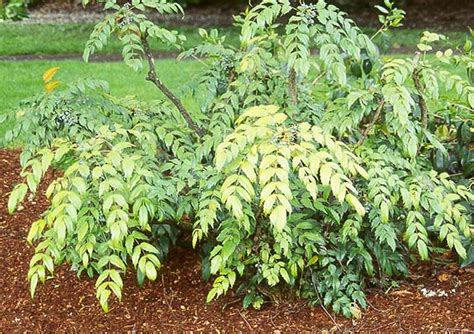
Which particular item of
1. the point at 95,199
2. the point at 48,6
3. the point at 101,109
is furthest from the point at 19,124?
the point at 48,6

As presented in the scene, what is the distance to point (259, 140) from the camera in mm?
3119

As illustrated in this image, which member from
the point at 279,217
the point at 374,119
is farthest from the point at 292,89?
the point at 279,217

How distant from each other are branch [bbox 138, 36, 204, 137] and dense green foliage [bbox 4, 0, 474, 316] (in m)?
0.01

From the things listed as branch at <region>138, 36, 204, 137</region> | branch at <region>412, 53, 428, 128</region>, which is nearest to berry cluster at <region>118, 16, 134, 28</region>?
branch at <region>138, 36, 204, 137</region>

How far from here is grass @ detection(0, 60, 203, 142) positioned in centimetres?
872

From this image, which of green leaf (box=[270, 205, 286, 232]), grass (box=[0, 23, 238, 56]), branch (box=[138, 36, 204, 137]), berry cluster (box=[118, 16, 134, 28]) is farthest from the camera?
grass (box=[0, 23, 238, 56])

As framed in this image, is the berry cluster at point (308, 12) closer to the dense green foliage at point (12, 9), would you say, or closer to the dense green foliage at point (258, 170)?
the dense green foliage at point (258, 170)

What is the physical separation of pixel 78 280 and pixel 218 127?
113 cm

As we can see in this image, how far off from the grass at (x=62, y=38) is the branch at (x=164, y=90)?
8074mm

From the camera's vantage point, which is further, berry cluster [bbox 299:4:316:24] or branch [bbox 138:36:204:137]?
branch [bbox 138:36:204:137]

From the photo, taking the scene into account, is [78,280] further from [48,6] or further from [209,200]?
[48,6]

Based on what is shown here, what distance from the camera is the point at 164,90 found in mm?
3938

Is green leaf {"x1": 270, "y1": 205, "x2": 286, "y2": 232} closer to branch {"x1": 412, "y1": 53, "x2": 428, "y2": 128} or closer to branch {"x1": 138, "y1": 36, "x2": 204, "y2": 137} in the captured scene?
branch {"x1": 412, "y1": 53, "x2": 428, "y2": 128}

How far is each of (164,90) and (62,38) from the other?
1107 centimetres
